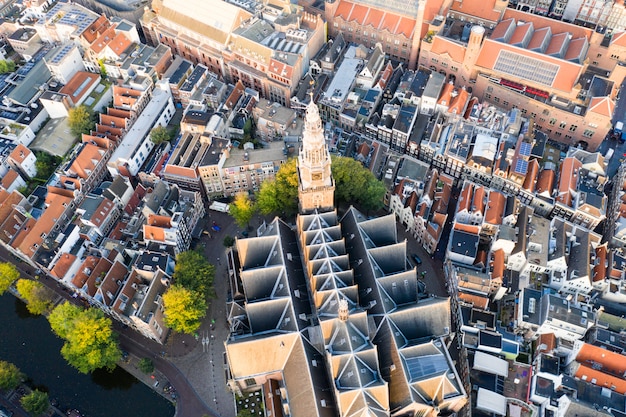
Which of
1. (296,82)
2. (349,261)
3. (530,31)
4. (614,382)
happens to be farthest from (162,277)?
(530,31)

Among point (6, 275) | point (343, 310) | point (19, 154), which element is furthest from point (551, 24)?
point (6, 275)

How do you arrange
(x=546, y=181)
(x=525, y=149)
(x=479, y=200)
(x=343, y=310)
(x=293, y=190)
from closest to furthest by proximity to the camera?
(x=343, y=310) → (x=479, y=200) → (x=293, y=190) → (x=546, y=181) → (x=525, y=149)

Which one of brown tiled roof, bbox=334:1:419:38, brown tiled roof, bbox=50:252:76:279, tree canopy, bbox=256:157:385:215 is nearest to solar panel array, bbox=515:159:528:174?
tree canopy, bbox=256:157:385:215

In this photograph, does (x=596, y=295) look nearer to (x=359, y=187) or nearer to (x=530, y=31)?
(x=359, y=187)

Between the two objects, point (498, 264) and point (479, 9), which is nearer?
point (498, 264)

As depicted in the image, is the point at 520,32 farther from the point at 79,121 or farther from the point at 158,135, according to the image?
the point at 79,121

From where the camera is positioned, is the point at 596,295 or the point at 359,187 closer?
the point at 596,295
